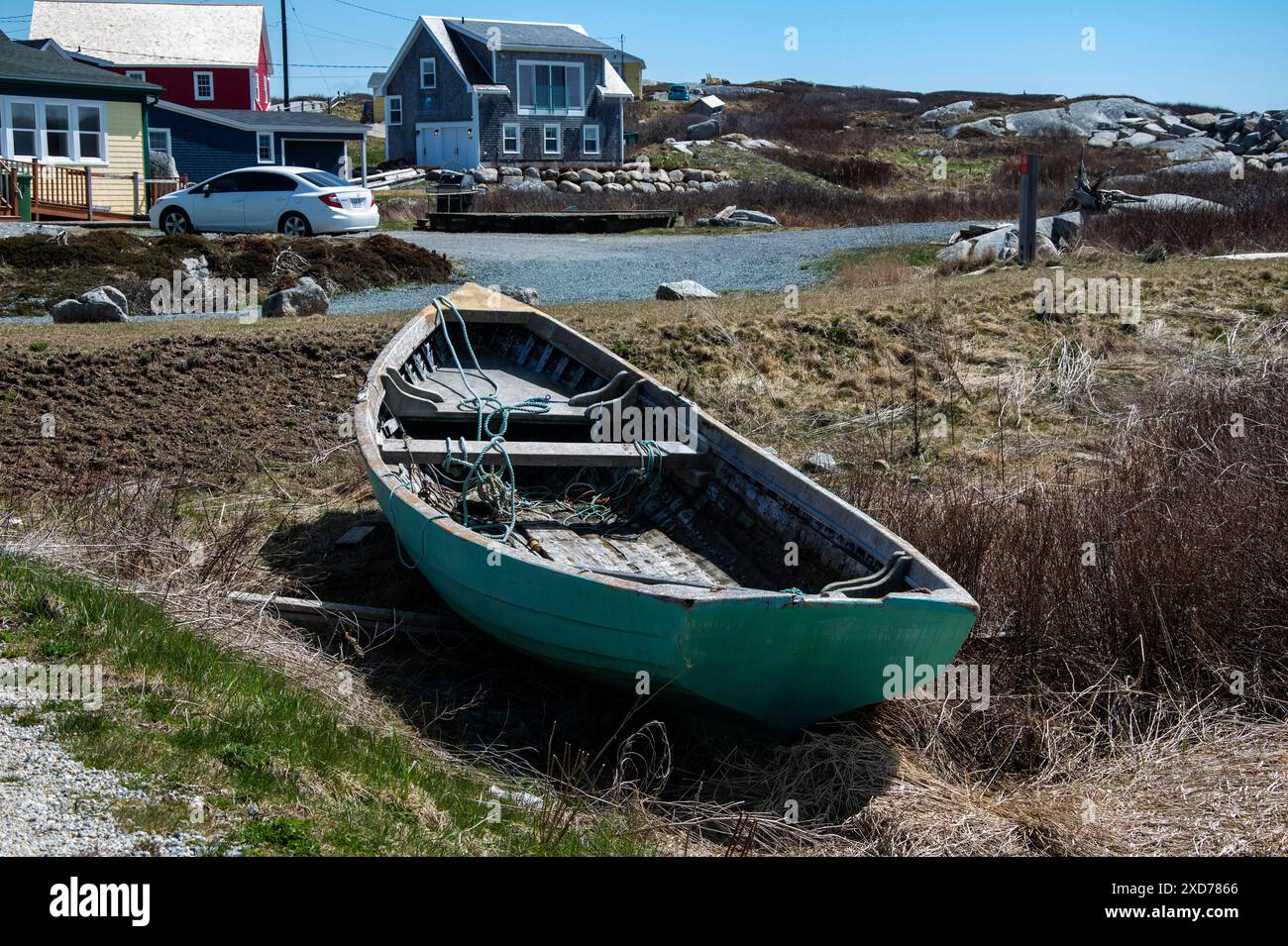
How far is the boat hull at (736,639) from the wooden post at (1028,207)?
41.4 feet

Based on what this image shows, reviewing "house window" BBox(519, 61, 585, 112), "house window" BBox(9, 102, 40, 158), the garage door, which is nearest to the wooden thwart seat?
"house window" BBox(9, 102, 40, 158)

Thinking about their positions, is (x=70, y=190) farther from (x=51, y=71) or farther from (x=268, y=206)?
(x=268, y=206)

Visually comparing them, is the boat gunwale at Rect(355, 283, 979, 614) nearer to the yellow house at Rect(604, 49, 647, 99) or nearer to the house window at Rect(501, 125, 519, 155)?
the house window at Rect(501, 125, 519, 155)

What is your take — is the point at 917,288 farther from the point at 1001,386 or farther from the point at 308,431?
the point at 308,431

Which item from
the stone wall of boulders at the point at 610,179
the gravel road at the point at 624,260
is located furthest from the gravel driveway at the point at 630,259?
the stone wall of boulders at the point at 610,179

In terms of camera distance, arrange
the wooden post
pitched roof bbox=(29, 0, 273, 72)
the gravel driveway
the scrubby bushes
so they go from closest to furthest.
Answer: the scrubby bushes < the wooden post < the gravel driveway < pitched roof bbox=(29, 0, 273, 72)

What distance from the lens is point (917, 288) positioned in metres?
15.2

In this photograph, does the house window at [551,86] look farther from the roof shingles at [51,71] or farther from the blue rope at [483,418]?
the blue rope at [483,418]

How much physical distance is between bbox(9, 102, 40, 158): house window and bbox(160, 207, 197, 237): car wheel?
6.56m

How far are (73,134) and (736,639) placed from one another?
2888cm

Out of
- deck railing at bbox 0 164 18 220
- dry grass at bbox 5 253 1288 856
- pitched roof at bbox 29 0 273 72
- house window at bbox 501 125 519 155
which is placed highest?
pitched roof at bbox 29 0 273 72

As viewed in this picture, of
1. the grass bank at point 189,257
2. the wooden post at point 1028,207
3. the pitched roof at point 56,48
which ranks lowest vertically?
the grass bank at point 189,257

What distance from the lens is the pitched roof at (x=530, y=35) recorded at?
4912 cm

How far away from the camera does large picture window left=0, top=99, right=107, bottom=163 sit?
2844 cm
